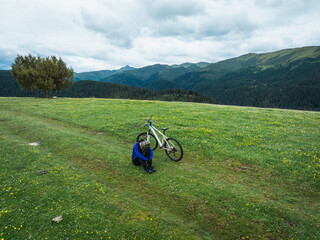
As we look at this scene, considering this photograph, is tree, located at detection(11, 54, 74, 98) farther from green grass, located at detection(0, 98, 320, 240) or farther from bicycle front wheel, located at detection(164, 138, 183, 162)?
bicycle front wheel, located at detection(164, 138, 183, 162)

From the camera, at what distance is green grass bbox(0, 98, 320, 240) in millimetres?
7754

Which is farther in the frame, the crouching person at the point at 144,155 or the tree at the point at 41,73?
the tree at the point at 41,73

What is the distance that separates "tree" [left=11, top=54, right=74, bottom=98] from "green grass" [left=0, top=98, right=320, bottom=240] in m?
44.6

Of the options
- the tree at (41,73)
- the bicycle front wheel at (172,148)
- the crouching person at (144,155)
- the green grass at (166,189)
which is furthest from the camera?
the tree at (41,73)

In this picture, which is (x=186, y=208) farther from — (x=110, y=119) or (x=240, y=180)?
(x=110, y=119)

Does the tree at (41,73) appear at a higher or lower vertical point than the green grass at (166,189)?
higher

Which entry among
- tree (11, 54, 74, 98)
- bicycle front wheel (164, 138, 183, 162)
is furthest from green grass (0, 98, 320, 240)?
tree (11, 54, 74, 98)

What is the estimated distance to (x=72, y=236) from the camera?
720 cm

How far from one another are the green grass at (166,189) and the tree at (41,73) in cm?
4459

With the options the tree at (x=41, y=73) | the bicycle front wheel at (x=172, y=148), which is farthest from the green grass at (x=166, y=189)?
the tree at (x=41, y=73)

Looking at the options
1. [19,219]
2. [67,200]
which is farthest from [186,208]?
[19,219]

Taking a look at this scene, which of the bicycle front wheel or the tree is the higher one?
the tree

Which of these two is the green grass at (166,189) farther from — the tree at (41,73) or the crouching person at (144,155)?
the tree at (41,73)

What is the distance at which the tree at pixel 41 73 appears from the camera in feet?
174
